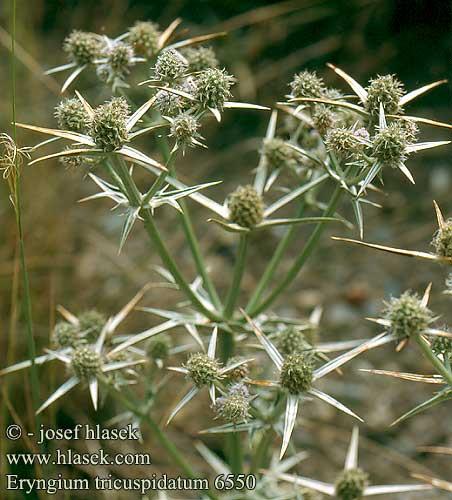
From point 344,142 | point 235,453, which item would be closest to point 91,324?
point 235,453

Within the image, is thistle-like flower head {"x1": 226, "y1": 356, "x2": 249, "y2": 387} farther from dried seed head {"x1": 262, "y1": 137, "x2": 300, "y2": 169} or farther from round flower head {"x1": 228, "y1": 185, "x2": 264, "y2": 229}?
dried seed head {"x1": 262, "y1": 137, "x2": 300, "y2": 169}

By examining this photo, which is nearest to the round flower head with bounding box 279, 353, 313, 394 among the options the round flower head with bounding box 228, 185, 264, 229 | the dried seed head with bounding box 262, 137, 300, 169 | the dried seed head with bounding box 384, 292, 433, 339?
the dried seed head with bounding box 384, 292, 433, 339

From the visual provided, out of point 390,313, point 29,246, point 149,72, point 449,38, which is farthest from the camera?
point 449,38

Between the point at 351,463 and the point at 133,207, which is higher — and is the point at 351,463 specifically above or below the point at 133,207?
below

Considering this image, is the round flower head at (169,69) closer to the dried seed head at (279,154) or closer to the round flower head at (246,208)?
the round flower head at (246,208)

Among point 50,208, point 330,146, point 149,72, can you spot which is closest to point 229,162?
point 50,208

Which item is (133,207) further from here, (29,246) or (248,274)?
(248,274)
